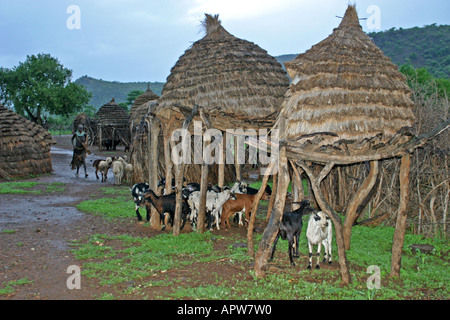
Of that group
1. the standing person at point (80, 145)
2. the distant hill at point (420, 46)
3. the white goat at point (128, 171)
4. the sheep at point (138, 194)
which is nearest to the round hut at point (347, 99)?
the sheep at point (138, 194)

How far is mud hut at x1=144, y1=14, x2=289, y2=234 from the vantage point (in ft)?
30.8

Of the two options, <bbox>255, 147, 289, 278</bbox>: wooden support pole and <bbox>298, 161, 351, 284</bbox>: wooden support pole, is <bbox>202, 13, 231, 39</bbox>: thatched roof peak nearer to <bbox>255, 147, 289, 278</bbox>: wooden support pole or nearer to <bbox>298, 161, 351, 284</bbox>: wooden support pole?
<bbox>255, 147, 289, 278</bbox>: wooden support pole

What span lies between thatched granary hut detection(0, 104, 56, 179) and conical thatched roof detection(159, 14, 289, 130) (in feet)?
35.9

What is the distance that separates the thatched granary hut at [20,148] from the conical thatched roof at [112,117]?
43.0 ft

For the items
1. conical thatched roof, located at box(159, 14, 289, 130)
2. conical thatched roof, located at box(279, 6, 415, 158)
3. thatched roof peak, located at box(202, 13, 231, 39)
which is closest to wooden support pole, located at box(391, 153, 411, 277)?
conical thatched roof, located at box(279, 6, 415, 158)

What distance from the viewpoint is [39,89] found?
31641 millimetres

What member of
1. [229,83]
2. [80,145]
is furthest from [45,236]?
[80,145]

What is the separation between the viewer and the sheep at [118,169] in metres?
16.4

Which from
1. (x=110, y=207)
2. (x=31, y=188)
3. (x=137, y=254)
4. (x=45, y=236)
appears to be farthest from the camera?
(x=31, y=188)

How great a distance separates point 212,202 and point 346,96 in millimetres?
3906

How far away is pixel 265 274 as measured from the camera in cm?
607

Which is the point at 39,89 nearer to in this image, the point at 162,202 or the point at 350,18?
the point at 162,202
